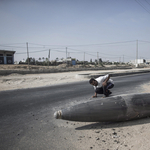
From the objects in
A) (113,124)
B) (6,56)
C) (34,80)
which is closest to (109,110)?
(113,124)

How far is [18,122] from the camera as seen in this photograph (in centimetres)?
423

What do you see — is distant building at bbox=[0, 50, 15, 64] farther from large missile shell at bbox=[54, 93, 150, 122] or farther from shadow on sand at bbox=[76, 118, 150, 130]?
shadow on sand at bbox=[76, 118, 150, 130]

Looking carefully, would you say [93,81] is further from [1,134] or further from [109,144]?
[1,134]

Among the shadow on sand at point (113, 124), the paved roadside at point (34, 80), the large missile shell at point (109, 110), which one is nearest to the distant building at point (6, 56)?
the paved roadside at point (34, 80)

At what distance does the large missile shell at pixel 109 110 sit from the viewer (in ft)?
12.3

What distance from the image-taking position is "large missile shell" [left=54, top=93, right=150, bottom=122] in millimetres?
3738

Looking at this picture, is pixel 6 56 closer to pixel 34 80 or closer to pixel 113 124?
pixel 34 80

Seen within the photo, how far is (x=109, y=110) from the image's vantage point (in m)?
3.79

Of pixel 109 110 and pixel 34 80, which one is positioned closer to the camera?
pixel 109 110

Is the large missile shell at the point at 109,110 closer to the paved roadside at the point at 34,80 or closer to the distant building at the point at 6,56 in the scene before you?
the paved roadside at the point at 34,80

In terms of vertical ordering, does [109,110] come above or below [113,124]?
above

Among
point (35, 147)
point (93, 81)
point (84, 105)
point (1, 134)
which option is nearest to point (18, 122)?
point (1, 134)

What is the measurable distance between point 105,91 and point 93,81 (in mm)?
769

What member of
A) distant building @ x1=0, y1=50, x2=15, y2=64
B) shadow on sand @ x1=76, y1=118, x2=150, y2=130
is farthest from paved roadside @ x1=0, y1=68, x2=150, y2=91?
distant building @ x1=0, y1=50, x2=15, y2=64
